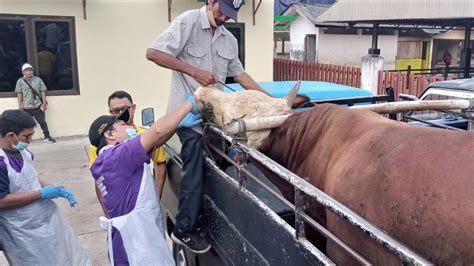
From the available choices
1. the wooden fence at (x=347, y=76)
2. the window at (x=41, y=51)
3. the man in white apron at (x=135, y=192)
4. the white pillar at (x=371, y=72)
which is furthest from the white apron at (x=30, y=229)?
the white pillar at (x=371, y=72)

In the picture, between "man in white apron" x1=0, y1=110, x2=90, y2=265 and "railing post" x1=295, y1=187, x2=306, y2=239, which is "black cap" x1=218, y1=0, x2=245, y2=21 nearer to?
"man in white apron" x1=0, y1=110, x2=90, y2=265

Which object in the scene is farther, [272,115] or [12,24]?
[12,24]

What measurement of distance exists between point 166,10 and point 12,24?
312 cm

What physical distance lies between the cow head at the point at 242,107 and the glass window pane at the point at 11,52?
26.0ft

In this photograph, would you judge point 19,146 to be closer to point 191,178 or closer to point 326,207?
point 191,178

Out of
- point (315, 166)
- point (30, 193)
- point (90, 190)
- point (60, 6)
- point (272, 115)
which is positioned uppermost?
point (60, 6)

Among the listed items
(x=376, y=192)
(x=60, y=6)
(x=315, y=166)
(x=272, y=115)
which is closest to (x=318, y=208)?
(x=315, y=166)

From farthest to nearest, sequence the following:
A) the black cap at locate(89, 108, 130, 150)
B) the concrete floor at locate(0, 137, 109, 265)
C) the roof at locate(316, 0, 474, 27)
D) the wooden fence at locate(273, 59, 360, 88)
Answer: the wooden fence at locate(273, 59, 360, 88), the roof at locate(316, 0, 474, 27), the concrete floor at locate(0, 137, 109, 265), the black cap at locate(89, 108, 130, 150)

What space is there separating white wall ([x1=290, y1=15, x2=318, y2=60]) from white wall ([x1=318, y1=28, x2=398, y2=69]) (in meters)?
0.77

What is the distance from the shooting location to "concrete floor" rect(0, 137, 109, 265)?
4.73m

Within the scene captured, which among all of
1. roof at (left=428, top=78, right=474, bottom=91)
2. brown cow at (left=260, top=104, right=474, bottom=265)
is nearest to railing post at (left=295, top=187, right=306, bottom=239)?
brown cow at (left=260, top=104, right=474, bottom=265)

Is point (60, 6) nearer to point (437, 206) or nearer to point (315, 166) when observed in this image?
point (315, 166)

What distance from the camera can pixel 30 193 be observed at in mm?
3023

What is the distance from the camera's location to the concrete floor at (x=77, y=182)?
473 cm
